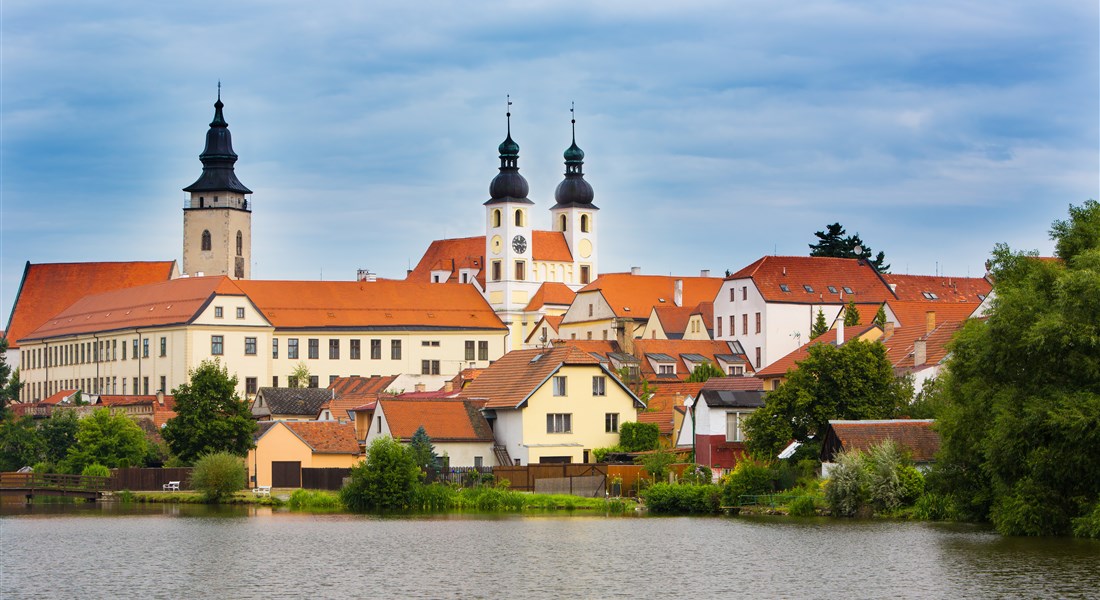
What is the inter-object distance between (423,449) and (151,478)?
14.5 meters

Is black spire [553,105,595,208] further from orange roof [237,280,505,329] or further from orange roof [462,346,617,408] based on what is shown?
orange roof [462,346,617,408]

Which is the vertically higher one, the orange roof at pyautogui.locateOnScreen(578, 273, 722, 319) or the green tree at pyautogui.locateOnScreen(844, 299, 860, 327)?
the orange roof at pyautogui.locateOnScreen(578, 273, 722, 319)

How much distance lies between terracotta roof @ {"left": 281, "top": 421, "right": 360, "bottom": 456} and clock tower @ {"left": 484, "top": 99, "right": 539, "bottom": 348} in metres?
79.8

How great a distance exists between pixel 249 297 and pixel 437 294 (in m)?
16.7

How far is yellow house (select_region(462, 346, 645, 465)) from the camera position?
70.1 m

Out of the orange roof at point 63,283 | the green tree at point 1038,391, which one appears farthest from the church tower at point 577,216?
the green tree at point 1038,391

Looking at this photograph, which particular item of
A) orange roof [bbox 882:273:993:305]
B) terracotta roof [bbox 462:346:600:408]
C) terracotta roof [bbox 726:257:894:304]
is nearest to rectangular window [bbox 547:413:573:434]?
terracotta roof [bbox 462:346:600:408]

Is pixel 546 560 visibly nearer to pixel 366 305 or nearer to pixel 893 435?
pixel 893 435

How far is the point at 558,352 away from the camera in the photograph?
240ft

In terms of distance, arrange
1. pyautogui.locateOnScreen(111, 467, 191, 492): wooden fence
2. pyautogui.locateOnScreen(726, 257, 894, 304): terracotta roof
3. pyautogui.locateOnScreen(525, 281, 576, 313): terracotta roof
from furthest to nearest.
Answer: pyautogui.locateOnScreen(525, 281, 576, 313): terracotta roof < pyautogui.locateOnScreen(726, 257, 894, 304): terracotta roof < pyautogui.locateOnScreen(111, 467, 191, 492): wooden fence

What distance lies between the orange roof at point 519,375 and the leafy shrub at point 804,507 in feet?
58.9

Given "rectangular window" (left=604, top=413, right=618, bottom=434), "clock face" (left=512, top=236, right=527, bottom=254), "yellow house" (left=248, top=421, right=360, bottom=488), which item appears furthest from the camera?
"clock face" (left=512, top=236, right=527, bottom=254)

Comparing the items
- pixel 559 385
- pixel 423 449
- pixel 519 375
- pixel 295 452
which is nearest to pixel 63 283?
pixel 295 452

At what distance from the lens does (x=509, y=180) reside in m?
161
